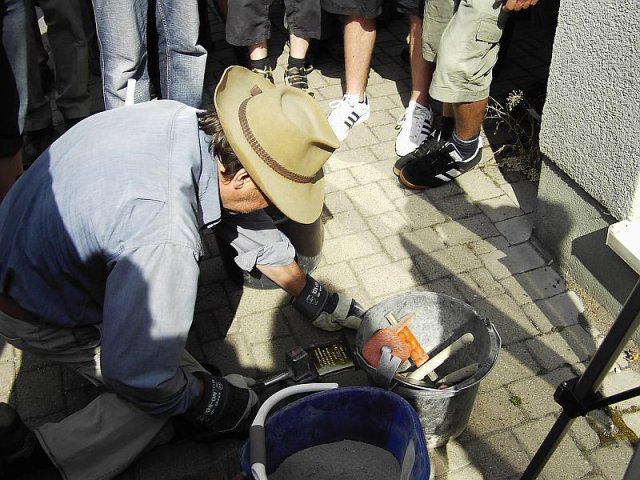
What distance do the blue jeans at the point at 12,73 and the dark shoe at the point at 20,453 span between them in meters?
1.73

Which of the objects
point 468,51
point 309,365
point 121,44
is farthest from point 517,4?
point 121,44

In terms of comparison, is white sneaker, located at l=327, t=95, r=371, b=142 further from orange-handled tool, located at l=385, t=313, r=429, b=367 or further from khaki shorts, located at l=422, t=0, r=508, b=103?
orange-handled tool, located at l=385, t=313, r=429, b=367

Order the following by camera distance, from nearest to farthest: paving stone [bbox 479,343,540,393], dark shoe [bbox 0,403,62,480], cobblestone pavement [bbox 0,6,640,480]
Answer: dark shoe [bbox 0,403,62,480]
cobblestone pavement [bbox 0,6,640,480]
paving stone [bbox 479,343,540,393]

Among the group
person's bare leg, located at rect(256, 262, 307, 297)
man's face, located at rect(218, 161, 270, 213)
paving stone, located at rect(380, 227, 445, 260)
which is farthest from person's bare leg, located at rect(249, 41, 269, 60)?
man's face, located at rect(218, 161, 270, 213)

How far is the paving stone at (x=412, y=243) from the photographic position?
3.78 meters

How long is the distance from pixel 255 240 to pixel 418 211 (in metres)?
1.27

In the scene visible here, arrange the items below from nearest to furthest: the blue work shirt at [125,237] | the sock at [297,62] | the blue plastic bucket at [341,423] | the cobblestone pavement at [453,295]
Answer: the blue work shirt at [125,237], the blue plastic bucket at [341,423], the cobblestone pavement at [453,295], the sock at [297,62]

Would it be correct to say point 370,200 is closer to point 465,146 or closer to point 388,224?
point 388,224

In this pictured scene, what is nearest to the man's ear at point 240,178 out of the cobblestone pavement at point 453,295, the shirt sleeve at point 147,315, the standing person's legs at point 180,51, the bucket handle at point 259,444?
the shirt sleeve at point 147,315

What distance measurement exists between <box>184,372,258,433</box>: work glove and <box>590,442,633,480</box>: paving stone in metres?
1.44

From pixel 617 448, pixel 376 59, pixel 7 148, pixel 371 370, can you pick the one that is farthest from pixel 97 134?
pixel 376 59

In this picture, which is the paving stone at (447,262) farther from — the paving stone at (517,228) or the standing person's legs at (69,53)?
the standing person's legs at (69,53)

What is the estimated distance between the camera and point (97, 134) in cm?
240

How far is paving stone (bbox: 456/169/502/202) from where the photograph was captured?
163 inches
